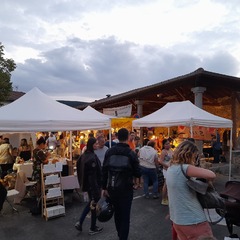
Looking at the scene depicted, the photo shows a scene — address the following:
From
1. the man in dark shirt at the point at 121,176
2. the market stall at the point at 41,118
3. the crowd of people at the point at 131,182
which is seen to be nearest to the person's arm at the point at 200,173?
the crowd of people at the point at 131,182

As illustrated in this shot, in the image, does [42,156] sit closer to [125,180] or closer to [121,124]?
[125,180]

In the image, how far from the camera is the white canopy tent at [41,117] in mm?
5755

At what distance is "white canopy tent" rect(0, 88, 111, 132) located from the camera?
18.9ft

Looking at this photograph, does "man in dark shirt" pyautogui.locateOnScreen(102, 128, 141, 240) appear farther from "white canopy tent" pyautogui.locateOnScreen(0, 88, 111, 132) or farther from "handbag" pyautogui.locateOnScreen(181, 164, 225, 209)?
"white canopy tent" pyautogui.locateOnScreen(0, 88, 111, 132)

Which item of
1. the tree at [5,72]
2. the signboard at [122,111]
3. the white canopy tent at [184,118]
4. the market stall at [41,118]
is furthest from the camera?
the tree at [5,72]

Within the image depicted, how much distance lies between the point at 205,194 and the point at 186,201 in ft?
0.58

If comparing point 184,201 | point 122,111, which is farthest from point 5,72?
point 184,201

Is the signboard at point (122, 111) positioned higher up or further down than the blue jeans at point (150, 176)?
higher up

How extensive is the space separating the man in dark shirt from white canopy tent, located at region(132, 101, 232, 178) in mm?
4461

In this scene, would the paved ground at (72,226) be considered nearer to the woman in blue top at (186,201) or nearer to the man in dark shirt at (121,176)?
the man in dark shirt at (121,176)

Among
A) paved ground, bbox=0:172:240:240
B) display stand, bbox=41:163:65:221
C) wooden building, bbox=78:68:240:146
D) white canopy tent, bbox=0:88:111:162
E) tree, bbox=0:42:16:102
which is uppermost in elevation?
tree, bbox=0:42:16:102

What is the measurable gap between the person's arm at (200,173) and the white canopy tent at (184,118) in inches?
215

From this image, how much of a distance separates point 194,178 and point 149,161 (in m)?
4.28

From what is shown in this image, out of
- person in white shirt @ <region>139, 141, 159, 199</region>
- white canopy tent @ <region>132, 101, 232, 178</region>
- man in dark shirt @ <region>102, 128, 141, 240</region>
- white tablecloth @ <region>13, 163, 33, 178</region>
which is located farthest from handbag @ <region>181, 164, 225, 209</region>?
white tablecloth @ <region>13, 163, 33, 178</region>
